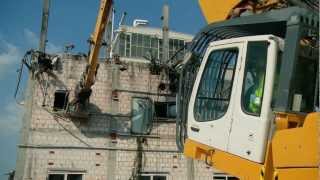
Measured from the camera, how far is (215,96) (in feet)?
18.2

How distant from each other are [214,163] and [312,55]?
56.7 inches

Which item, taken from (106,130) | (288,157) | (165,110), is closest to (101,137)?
(106,130)

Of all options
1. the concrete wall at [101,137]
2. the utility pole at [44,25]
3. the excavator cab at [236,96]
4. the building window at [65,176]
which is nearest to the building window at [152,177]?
the concrete wall at [101,137]

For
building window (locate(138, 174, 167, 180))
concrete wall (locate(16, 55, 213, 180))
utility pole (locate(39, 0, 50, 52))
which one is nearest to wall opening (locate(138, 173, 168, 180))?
building window (locate(138, 174, 167, 180))

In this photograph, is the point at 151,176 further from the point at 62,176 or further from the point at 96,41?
the point at 96,41

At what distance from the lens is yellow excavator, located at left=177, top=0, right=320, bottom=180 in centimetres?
450

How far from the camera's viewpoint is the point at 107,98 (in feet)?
57.0

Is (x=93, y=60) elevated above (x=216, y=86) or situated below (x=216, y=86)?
above

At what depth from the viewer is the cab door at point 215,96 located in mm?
5254

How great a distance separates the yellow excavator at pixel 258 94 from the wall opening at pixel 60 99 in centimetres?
1129

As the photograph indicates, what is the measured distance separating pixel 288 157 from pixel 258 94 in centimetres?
80

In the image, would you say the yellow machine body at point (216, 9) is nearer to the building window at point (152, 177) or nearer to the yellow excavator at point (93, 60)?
the yellow excavator at point (93, 60)

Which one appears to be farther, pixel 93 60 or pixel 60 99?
pixel 60 99

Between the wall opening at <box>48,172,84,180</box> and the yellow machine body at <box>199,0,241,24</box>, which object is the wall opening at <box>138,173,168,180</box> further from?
the yellow machine body at <box>199,0,241,24</box>
